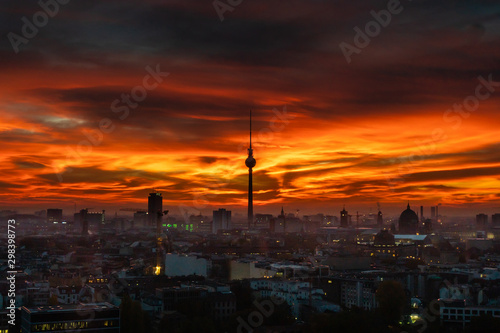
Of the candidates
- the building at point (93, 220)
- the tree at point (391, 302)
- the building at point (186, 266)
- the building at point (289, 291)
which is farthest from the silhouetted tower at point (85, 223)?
the tree at point (391, 302)

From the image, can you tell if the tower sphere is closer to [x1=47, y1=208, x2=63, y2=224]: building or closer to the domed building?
the domed building

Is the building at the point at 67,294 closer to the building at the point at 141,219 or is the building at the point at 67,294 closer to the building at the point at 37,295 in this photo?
the building at the point at 37,295

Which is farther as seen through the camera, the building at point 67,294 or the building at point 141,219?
the building at point 141,219

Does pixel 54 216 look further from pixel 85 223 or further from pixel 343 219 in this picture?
pixel 343 219
